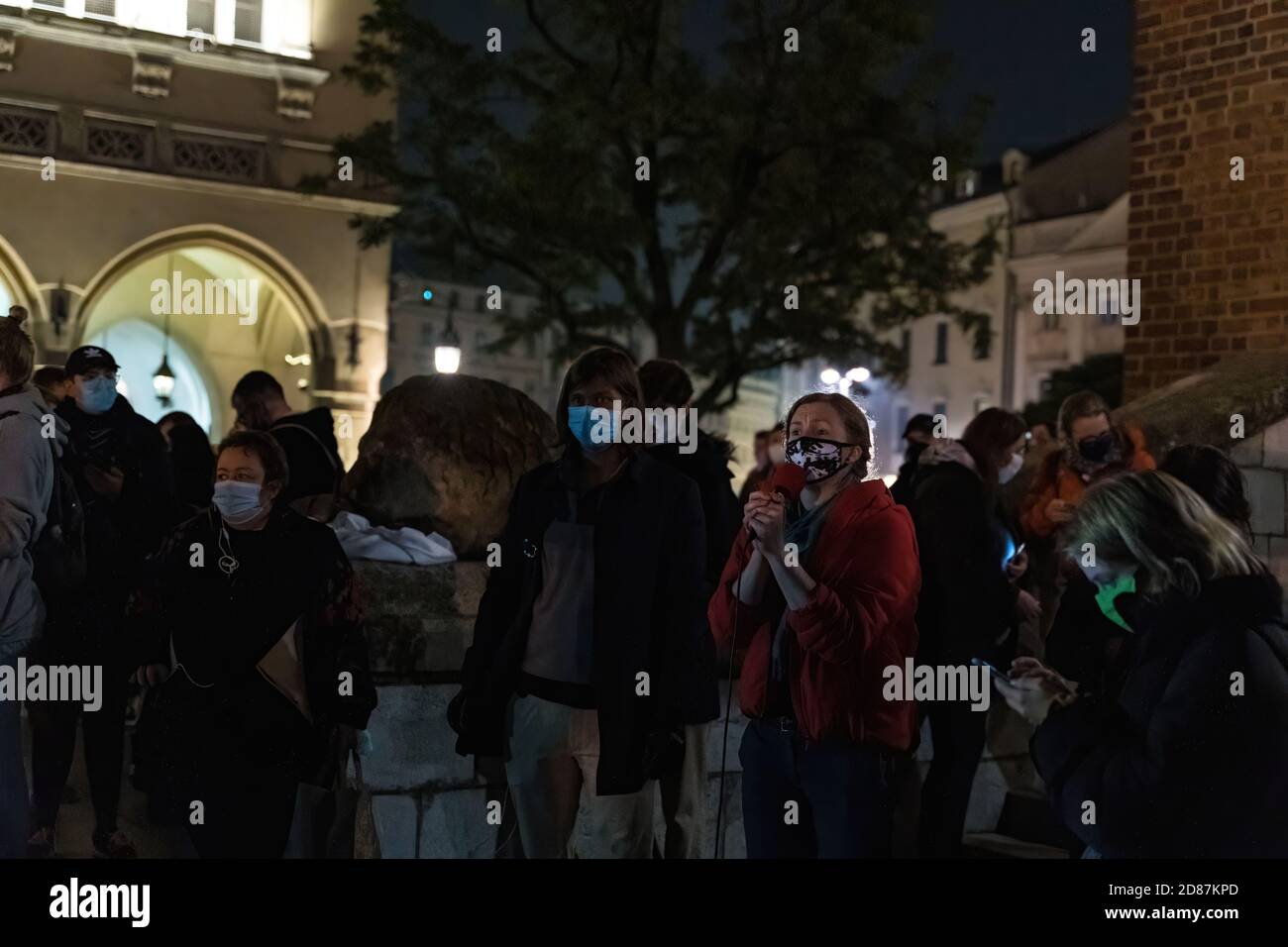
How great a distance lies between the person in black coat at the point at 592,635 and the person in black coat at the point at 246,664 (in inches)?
16.5

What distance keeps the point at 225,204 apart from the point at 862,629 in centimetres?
1999

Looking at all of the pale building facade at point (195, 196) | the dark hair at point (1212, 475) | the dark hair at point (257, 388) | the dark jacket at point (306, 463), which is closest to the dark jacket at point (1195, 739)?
the dark hair at point (1212, 475)

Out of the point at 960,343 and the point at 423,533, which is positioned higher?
the point at 960,343

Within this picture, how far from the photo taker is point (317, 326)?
2420 cm

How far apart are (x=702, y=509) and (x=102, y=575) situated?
2.25 meters

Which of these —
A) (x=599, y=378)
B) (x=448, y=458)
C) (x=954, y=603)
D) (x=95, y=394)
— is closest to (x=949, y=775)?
(x=954, y=603)

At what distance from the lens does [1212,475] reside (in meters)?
5.14

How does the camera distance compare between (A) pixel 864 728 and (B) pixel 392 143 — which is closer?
(A) pixel 864 728

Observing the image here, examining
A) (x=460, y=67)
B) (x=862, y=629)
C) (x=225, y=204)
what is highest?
(x=460, y=67)

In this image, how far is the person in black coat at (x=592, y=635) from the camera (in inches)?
200

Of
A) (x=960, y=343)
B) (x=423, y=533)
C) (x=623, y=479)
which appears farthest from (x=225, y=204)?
(x=960, y=343)

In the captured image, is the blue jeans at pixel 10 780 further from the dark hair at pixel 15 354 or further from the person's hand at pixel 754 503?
the person's hand at pixel 754 503

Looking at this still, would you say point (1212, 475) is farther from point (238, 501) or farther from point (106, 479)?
point (106, 479)

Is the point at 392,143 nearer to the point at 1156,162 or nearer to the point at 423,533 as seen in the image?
the point at 1156,162
